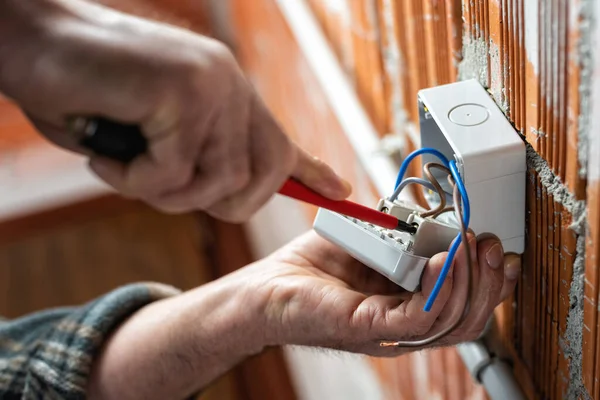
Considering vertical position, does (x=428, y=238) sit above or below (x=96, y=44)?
below

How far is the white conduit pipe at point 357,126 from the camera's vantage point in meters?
0.67

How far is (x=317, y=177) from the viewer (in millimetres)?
540

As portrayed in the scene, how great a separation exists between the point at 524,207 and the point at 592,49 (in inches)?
7.3

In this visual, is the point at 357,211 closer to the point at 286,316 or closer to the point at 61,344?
the point at 286,316

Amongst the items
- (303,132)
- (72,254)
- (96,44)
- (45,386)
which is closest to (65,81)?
(96,44)

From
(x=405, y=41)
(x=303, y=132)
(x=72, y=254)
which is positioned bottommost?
(x=72, y=254)

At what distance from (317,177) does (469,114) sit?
0.13 m

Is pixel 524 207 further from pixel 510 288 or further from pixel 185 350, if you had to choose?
pixel 185 350

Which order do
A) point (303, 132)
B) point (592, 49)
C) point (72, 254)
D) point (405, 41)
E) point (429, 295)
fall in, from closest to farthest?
point (592, 49) → point (429, 295) → point (405, 41) → point (303, 132) → point (72, 254)

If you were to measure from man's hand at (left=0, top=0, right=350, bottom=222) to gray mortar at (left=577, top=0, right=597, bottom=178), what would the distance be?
7.6 inches

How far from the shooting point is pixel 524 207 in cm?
56

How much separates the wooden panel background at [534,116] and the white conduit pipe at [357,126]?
24 mm

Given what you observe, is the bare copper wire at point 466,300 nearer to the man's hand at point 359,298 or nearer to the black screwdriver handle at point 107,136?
the man's hand at point 359,298

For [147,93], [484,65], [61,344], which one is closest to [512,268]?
[484,65]
